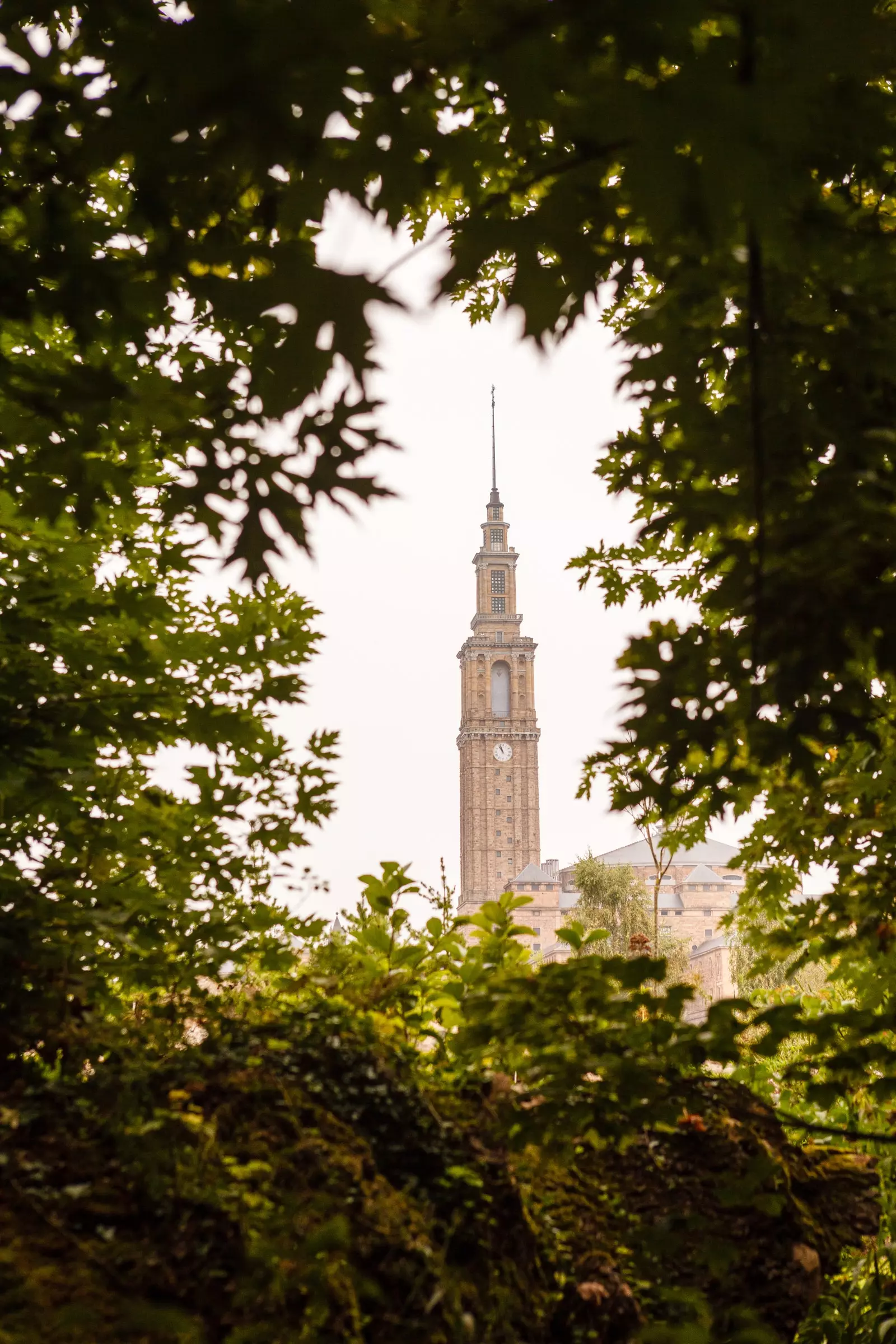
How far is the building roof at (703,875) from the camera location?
42.2m

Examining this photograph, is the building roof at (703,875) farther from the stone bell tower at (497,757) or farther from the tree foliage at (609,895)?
the stone bell tower at (497,757)

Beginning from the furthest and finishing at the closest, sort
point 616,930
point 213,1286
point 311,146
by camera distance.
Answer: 1. point 616,930
2. point 213,1286
3. point 311,146

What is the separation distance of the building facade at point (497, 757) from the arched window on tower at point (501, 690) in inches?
1.7

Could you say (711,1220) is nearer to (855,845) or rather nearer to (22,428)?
(855,845)

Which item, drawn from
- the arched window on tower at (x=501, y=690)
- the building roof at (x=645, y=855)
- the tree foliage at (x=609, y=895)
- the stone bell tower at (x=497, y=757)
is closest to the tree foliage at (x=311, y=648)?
the tree foliage at (x=609, y=895)

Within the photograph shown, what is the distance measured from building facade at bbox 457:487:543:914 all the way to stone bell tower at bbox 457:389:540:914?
0.14 feet

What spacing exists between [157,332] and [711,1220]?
2280 millimetres

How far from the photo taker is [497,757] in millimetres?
69750

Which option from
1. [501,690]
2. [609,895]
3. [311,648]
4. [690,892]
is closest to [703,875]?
[690,892]

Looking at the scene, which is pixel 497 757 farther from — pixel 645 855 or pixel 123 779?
pixel 123 779

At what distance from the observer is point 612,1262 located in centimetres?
165

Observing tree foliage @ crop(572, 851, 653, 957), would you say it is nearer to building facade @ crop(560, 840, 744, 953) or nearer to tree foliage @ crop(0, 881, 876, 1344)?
building facade @ crop(560, 840, 744, 953)

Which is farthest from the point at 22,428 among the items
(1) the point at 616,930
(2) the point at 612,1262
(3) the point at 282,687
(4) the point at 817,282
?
(1) the point at 616,930

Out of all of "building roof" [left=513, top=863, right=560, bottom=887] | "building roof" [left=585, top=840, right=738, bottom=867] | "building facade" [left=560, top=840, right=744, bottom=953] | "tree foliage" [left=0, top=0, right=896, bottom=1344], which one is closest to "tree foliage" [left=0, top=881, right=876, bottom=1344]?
"tree foliage" [left=0, top=0, right=896, bottom=1344]
